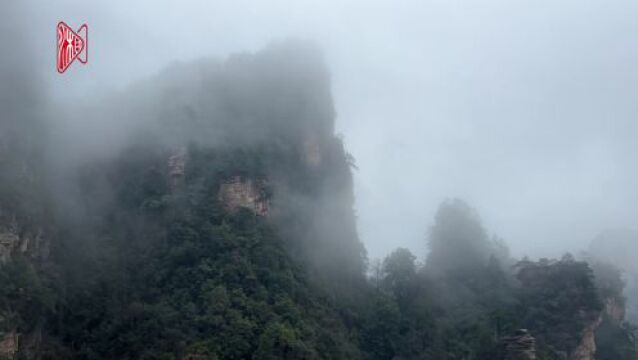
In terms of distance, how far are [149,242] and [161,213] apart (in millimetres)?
1891

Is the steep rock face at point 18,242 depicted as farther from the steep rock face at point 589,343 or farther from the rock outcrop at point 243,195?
the steep rock face at point 589,343

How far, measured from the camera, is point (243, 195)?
48.1 m

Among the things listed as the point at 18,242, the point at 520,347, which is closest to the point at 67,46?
the point at 18,242

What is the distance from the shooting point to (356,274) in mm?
52281

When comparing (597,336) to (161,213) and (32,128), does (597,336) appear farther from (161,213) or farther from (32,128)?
(32,128)

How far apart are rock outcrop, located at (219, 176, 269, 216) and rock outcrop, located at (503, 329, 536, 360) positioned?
47.9ft

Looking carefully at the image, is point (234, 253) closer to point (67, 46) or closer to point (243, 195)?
point (243, 195)

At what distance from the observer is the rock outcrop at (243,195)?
157 ft

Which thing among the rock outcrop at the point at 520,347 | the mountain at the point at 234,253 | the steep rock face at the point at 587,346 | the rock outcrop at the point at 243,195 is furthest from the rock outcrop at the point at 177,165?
the steep rock face at the point at 587,346

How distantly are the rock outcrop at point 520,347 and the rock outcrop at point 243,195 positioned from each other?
14.6 metres

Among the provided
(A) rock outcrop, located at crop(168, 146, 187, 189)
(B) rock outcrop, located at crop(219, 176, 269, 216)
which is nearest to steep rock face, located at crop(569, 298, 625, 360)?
(B) rock outcrop, located at crop(219, 176, 269, 216)

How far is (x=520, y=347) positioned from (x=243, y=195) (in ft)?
53.3

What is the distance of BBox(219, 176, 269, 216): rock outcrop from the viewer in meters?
47.8

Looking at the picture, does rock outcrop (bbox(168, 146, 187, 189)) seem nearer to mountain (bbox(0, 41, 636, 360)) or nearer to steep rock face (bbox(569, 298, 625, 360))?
mountain (bbox(0, 41, 636, 360))
